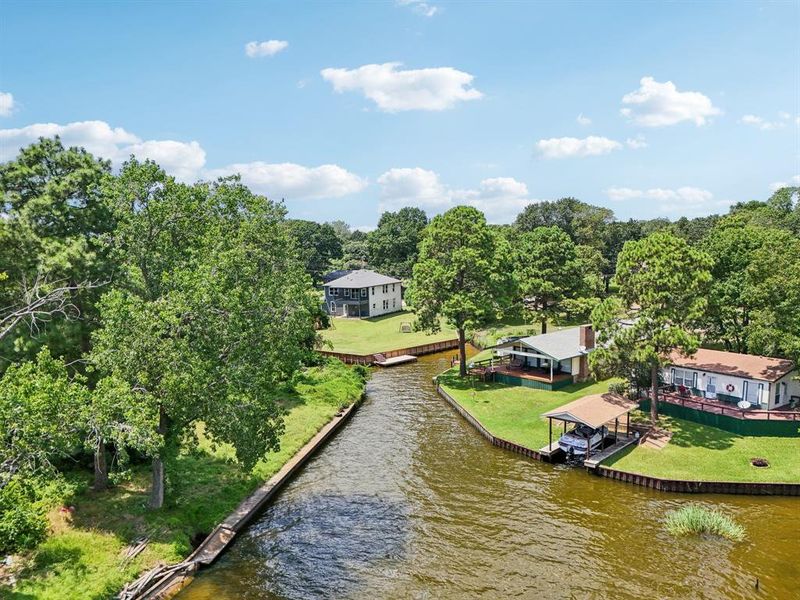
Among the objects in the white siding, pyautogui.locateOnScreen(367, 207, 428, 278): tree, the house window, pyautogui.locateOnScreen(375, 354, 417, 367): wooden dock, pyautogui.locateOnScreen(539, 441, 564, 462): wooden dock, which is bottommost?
pyautogui.locateOnScreen(539, 441, 564, 462): wooden dock

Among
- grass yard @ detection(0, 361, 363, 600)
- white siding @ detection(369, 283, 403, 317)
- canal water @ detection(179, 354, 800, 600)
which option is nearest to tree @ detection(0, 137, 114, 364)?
grass yard @ detection(0, 361, 363, 600)


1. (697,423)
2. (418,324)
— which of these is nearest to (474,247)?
(418,324)

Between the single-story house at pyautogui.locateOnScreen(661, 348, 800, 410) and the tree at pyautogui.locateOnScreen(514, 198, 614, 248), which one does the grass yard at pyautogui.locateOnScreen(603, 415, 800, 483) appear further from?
the tree at pyautogui.locateOnScreen(514, 198, 614, 248)

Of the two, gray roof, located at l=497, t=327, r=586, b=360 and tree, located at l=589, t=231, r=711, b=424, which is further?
gray roof, located at l=497, t=327, r=586, b=360

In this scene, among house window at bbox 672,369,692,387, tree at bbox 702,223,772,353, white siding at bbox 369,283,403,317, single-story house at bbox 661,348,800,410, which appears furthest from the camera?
white siding at bbox 369,283,403,317

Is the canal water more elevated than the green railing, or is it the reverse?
the green railing

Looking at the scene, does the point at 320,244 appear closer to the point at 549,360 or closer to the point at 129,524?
the point at 549,360
